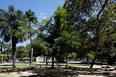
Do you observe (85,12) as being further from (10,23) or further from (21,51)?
(21,51)

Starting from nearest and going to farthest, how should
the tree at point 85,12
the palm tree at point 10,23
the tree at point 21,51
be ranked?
the tree at point 85,12 → the palm tree at point 10,23 → the tree at point 21,51

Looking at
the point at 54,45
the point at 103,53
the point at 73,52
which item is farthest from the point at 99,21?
the point at 103,53

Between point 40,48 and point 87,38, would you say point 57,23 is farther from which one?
point 87,38

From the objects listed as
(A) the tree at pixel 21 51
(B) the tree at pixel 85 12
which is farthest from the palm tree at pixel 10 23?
(A) the tree at pixel 21 51

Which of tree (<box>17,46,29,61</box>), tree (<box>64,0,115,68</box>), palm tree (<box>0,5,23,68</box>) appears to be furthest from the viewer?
tree (<box>17,46,29,61</box>)

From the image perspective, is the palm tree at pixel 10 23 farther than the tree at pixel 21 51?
No

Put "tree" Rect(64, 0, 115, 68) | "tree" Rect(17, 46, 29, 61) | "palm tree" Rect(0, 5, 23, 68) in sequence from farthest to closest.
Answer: "tree" Rect(17, 46, 29, 61), "palm tree" Rect(0, 5, 23, 68), "tree" Rect(64, 0, 115, 68)

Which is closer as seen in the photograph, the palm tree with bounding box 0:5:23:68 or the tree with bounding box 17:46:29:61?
the palm tree with bounding box 0:5:23:68

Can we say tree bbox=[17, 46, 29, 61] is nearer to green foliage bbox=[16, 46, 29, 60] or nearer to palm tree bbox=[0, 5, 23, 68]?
green foliage bbox=[16, 46, 29, 60]

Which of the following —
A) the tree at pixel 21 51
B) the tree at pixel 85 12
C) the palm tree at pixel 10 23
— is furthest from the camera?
the tree at pixel 21 51

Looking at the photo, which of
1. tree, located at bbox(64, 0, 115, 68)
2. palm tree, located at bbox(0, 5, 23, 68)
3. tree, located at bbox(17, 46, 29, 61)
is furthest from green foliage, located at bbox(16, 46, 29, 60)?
tree, located at bbox(64, 0, 115, 68)

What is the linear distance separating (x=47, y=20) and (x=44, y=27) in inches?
37.8

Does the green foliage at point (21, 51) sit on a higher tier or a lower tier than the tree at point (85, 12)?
lower

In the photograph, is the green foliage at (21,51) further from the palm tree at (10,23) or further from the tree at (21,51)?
the palm tree at (10,23)
